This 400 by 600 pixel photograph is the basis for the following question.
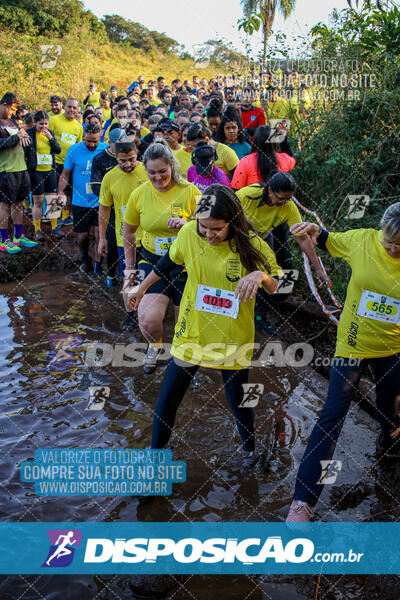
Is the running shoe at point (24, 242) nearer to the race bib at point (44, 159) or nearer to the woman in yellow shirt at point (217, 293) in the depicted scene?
the race bib at point (44, 159)

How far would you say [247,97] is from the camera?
8406mm

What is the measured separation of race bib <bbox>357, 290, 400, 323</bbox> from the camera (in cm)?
326

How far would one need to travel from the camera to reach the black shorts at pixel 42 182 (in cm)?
929

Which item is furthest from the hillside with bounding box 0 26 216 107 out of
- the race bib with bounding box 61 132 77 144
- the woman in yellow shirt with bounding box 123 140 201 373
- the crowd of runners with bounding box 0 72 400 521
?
the woman in yellow shirt with bounding box 123 140 201 373

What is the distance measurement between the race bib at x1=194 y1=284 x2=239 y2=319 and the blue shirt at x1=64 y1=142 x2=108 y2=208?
17.4 feet

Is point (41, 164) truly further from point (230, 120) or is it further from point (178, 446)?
point (178, 446)

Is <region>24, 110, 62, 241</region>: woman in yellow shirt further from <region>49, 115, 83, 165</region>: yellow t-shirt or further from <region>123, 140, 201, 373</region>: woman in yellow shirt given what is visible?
<region>123, 140, 201, 373</region>: woman in yellow shirt

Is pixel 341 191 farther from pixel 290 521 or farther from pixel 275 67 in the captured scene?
pixel 290 521

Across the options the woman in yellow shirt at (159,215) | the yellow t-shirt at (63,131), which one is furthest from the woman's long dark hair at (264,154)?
the yellow t-shirt at (63,131)

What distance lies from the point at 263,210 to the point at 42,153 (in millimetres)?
5659

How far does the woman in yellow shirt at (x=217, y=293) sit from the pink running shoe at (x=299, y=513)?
2.55 feet

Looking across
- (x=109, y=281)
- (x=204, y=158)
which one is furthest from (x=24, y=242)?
(x=204, y=158)

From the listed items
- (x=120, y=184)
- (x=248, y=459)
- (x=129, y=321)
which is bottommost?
(x=248, y=459)

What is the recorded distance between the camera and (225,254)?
3.26 meters
